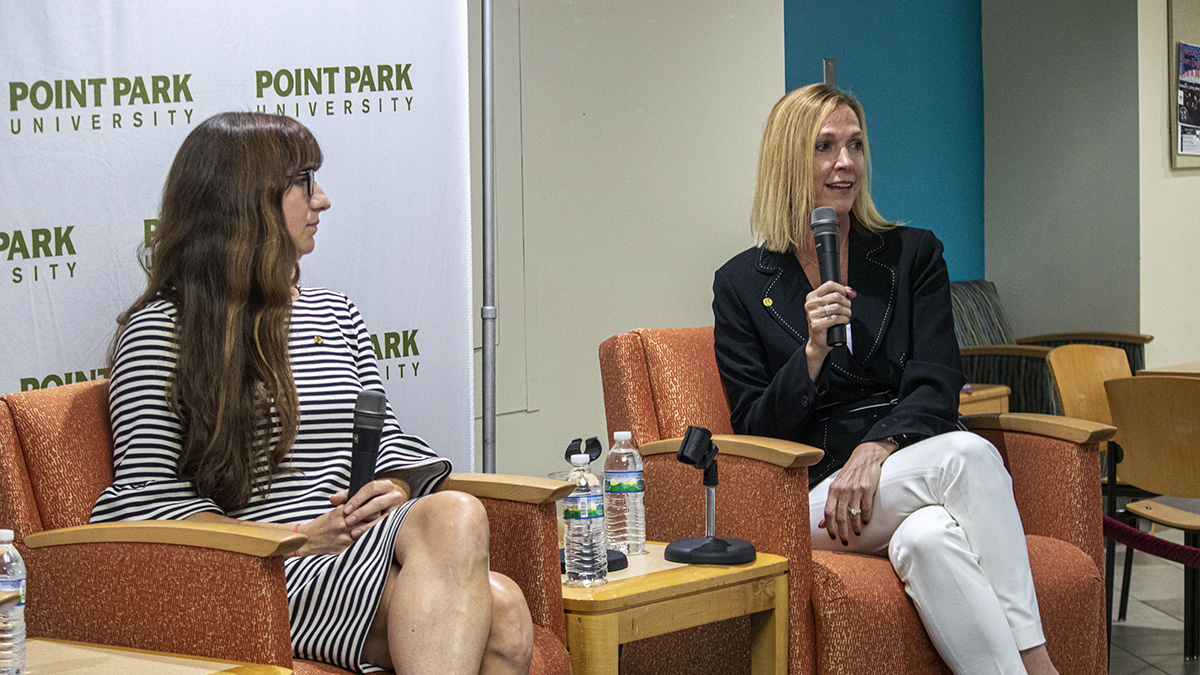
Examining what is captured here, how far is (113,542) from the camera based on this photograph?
1654 mm

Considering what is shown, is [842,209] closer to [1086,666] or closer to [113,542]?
[1086,666]

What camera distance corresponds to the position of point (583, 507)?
6.68ft

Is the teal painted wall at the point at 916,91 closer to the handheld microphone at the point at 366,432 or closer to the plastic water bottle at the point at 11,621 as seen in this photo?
the handheld microphone at the point at 366,432

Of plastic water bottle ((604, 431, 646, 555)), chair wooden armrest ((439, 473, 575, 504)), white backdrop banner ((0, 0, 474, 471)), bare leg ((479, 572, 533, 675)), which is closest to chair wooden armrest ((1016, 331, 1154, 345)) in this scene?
plastic water bottle ((604, 431, 646, 555))

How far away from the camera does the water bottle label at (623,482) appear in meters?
2.33

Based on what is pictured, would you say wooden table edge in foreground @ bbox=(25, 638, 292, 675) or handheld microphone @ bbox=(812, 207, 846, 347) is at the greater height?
handheld microphone @ bbox=(812, 207, 846, 347)

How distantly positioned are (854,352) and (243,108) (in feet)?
4.58

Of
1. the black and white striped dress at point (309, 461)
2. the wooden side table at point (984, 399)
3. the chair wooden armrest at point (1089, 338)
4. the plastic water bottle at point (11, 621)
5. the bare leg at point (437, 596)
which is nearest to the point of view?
the plastic water bottle at point (11, 621)

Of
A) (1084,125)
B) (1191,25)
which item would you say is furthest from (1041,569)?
(1191,25)

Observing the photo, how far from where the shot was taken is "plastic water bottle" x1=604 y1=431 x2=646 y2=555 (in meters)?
2.34

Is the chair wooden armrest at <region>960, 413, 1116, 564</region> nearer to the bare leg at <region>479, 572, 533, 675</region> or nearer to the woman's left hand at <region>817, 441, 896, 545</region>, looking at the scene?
the woman's left hand at <region>817, 441, 896, 545</region>

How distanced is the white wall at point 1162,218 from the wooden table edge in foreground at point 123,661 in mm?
5096

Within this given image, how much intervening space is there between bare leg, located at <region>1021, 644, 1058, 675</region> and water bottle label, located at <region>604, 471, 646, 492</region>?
0.79 m

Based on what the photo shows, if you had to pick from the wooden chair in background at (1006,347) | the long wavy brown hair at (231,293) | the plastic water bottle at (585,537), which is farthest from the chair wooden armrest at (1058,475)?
the wooden chair in background at (1006,347)
